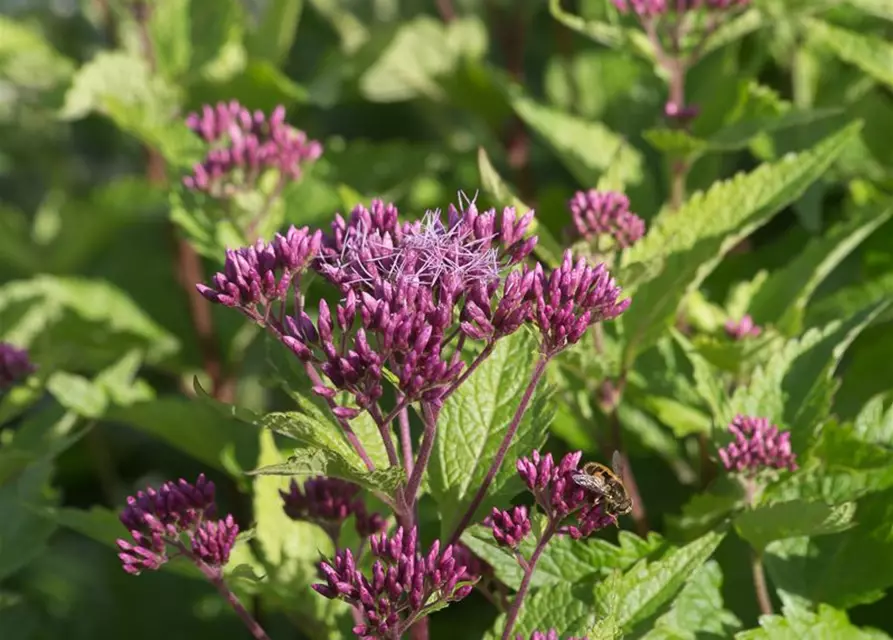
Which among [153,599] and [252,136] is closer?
[252,136]

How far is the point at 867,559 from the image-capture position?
1.63 meters

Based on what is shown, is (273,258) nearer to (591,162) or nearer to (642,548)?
(642,548)

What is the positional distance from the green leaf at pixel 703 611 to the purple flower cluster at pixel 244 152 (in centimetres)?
98

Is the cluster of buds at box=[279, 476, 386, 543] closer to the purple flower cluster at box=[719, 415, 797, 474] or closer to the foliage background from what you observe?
the foliage background

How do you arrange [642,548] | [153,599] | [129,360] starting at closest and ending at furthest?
[642,548]
[129,360]
[153,599]

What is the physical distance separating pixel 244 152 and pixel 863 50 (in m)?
1.16

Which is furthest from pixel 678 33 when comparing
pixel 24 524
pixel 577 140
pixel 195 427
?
pixel 24 524

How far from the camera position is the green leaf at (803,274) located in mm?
1791

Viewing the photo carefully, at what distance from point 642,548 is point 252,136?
0.99m

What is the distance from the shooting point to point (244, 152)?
6.40 feet

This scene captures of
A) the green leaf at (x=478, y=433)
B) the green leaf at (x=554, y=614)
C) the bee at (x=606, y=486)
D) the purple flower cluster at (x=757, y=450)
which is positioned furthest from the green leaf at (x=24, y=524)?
the purple flower cluster at (x=757, y=450)

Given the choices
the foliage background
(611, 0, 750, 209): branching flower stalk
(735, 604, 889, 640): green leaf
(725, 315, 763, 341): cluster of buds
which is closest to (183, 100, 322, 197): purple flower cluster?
the foliage background

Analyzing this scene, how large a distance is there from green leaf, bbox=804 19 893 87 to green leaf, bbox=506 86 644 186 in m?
0.41

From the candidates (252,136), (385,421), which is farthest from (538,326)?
(252,136)
